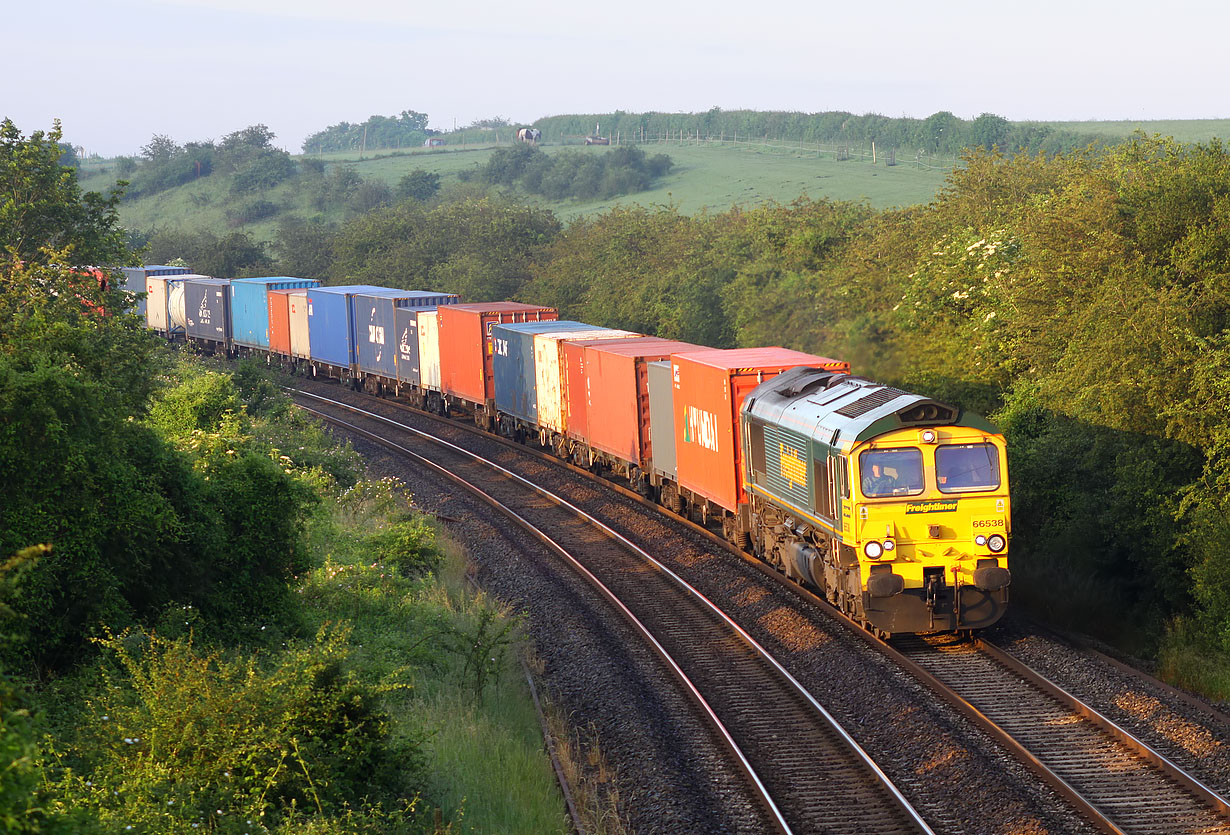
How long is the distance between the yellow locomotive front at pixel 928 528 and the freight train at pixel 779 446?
0.02m

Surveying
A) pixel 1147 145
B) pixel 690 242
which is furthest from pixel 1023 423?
pixel 690 242

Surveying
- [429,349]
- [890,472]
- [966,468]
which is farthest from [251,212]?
[966,468]

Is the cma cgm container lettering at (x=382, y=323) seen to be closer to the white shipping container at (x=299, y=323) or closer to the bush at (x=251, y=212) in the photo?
the white shipping container at (x=299, y=323)

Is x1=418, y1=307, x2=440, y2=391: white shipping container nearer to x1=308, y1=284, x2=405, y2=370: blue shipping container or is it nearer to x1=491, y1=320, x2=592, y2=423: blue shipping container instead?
x1=491, y1=320, x2=592, y2=423: blue shipping container

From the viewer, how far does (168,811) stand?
8484 mm

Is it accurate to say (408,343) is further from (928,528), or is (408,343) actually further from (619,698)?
(928,528)

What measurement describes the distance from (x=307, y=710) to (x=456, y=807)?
2.21 metres

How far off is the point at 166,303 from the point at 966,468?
57.7 metres

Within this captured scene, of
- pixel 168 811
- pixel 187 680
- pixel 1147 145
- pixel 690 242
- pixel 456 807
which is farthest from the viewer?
pixel 690 242

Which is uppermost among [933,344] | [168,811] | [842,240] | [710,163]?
[710,163]

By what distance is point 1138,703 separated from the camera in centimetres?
1417

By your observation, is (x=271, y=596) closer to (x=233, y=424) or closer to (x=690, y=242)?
(x=233, y=424)

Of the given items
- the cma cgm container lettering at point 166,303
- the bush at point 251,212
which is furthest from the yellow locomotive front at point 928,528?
the bush at point 251,212

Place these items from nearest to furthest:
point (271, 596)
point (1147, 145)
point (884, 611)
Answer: point (271, 596)
point (884, 611)
point (1147, 145)
